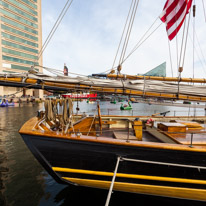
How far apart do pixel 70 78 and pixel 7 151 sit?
6.84 m

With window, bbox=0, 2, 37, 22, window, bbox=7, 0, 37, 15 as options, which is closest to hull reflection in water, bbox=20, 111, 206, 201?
window, bbox=0, 2, 37, 22

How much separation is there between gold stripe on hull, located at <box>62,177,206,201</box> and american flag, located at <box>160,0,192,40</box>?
Result: 6.89 meters

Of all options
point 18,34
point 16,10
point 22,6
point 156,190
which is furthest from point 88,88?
point 22,6

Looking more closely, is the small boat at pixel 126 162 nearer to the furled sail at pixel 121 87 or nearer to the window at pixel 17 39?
the furled sail at pixel 121 87

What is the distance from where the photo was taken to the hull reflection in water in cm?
351

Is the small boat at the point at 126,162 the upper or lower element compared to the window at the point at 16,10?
lower

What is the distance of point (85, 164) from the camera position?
3820mm

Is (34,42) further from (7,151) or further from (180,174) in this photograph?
(180,174)

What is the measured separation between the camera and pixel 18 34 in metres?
47.5

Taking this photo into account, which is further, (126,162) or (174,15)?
(174,15)

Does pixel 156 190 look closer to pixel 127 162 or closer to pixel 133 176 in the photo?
pixel 133 176

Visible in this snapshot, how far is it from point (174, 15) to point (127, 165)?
24.6 ft

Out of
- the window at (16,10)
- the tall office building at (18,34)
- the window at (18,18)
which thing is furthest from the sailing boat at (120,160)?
the window at (16,10)

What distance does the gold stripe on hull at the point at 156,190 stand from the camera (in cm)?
365
